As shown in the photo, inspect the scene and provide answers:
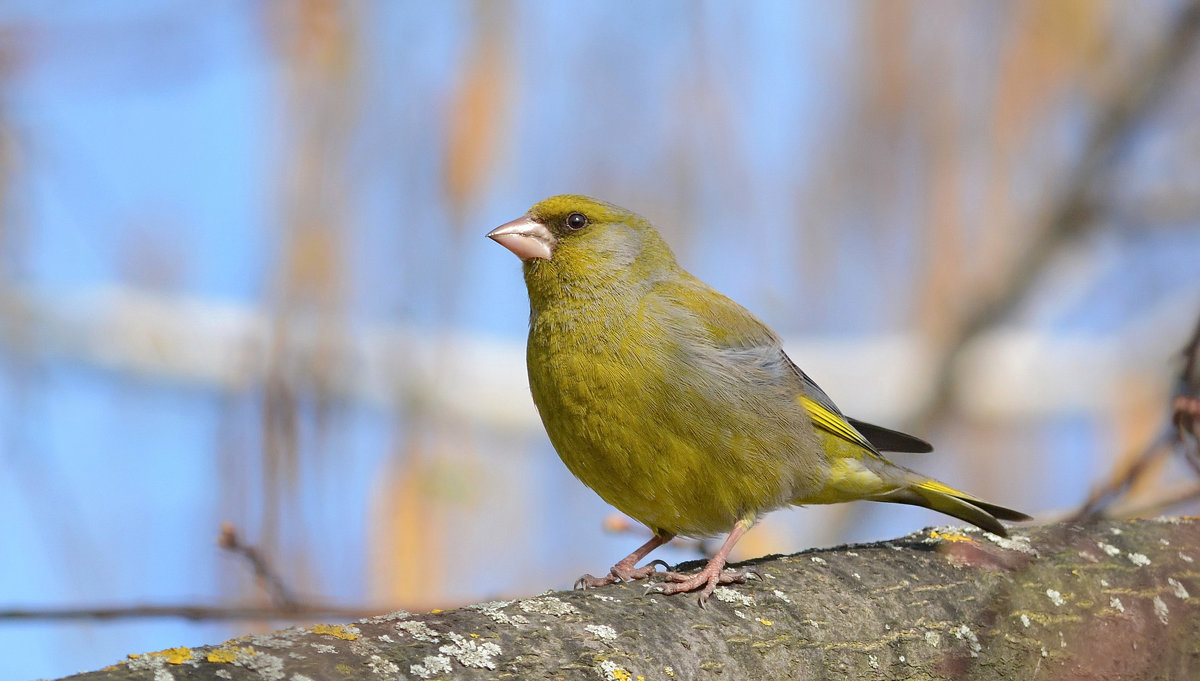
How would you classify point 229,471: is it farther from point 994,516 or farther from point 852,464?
point 994,516

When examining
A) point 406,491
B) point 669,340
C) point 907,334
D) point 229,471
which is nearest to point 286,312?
point 229,471

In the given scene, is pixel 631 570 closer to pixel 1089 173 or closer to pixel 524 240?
pixel 524 240

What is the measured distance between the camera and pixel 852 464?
163 inches

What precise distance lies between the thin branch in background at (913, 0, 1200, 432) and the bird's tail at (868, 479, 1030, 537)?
3.17m

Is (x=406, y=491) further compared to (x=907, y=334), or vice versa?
(x=907, y=334)

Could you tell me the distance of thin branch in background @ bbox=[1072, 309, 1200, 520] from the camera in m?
2.51

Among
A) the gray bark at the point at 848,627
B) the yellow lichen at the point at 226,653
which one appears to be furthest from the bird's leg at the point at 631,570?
the yellow lichen at the point at 226,653

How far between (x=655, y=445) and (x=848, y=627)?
940 mm

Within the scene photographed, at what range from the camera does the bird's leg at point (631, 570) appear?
3.48m

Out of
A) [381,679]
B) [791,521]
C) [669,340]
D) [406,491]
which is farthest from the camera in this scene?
[791,521]

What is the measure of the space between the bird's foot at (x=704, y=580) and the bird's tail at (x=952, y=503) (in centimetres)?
107

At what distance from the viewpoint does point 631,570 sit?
143 inches

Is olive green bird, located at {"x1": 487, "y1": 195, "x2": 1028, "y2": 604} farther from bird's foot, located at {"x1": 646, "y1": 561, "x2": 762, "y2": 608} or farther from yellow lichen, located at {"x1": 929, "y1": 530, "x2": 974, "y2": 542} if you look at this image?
yellow lichen, located at {"x1": 929, "y1": 530, "x2": 974, "y2": 542}

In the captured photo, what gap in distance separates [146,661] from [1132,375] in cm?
763
